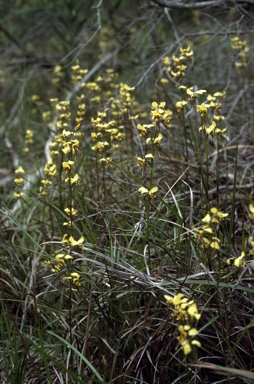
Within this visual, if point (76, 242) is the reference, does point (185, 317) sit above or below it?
below

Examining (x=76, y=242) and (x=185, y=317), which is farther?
(x=76, y=242)

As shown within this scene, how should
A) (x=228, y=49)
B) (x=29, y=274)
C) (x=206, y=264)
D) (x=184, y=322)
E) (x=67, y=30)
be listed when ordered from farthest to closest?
(x=67, y=30)
(x=228, y=49)
(x=29, y=274)
(x=206, y=264)
(x=184, y=322)

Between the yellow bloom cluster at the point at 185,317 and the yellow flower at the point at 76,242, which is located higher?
the yellow flower at the point at 76,242

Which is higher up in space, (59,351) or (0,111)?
(59,351)

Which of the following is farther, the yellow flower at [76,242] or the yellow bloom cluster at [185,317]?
the yellow flower at [76,242]

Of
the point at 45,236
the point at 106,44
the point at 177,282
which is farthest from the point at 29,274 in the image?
the point at 106,44

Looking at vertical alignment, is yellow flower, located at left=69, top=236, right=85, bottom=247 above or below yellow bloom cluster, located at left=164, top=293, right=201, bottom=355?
above

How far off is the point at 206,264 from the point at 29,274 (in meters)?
0.82

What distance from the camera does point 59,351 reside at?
1751 millimetres

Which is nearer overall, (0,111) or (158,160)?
(158,160)

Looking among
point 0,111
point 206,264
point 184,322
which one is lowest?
point 0,111

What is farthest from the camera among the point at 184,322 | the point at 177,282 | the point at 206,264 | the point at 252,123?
the point at 252,123

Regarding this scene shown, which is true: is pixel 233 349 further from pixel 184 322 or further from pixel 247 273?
pixel 247 273

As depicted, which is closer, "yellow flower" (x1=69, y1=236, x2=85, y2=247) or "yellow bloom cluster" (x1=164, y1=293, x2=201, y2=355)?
"yellow bloom cluster" (x1=164, y1=293, x2=201, y2=355)
